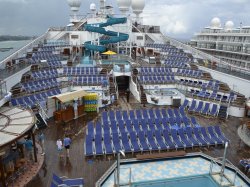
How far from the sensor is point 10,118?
387 inches

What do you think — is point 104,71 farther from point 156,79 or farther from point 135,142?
point 135,142

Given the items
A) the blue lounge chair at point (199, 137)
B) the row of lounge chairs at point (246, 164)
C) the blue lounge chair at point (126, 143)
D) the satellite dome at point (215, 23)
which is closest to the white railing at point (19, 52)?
the blue lounge chair at point (126, 143)

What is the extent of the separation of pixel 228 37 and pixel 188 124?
3148cm

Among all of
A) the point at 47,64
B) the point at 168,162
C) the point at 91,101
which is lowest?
the point at 168,162

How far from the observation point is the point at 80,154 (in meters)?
11.1

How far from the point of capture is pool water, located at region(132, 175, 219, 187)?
9.21m

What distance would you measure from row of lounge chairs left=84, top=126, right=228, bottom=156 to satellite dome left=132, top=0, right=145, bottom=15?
1404 inches

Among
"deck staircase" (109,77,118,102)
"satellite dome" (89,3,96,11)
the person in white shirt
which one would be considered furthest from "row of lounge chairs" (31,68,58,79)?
"satellite dome" (89,3,96,11)

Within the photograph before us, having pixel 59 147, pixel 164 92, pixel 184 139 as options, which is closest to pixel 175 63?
pixel 164 92

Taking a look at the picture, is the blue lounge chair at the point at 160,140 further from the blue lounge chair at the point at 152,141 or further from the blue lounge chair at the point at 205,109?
the blue lounge chair at the point at 205,109

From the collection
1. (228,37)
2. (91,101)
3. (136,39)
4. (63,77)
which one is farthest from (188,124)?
(228,37)

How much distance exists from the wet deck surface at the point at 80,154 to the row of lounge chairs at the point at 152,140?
1.20 ft

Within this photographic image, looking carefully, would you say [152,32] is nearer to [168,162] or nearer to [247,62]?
[247,62]

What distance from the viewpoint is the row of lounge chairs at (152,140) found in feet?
37.0
